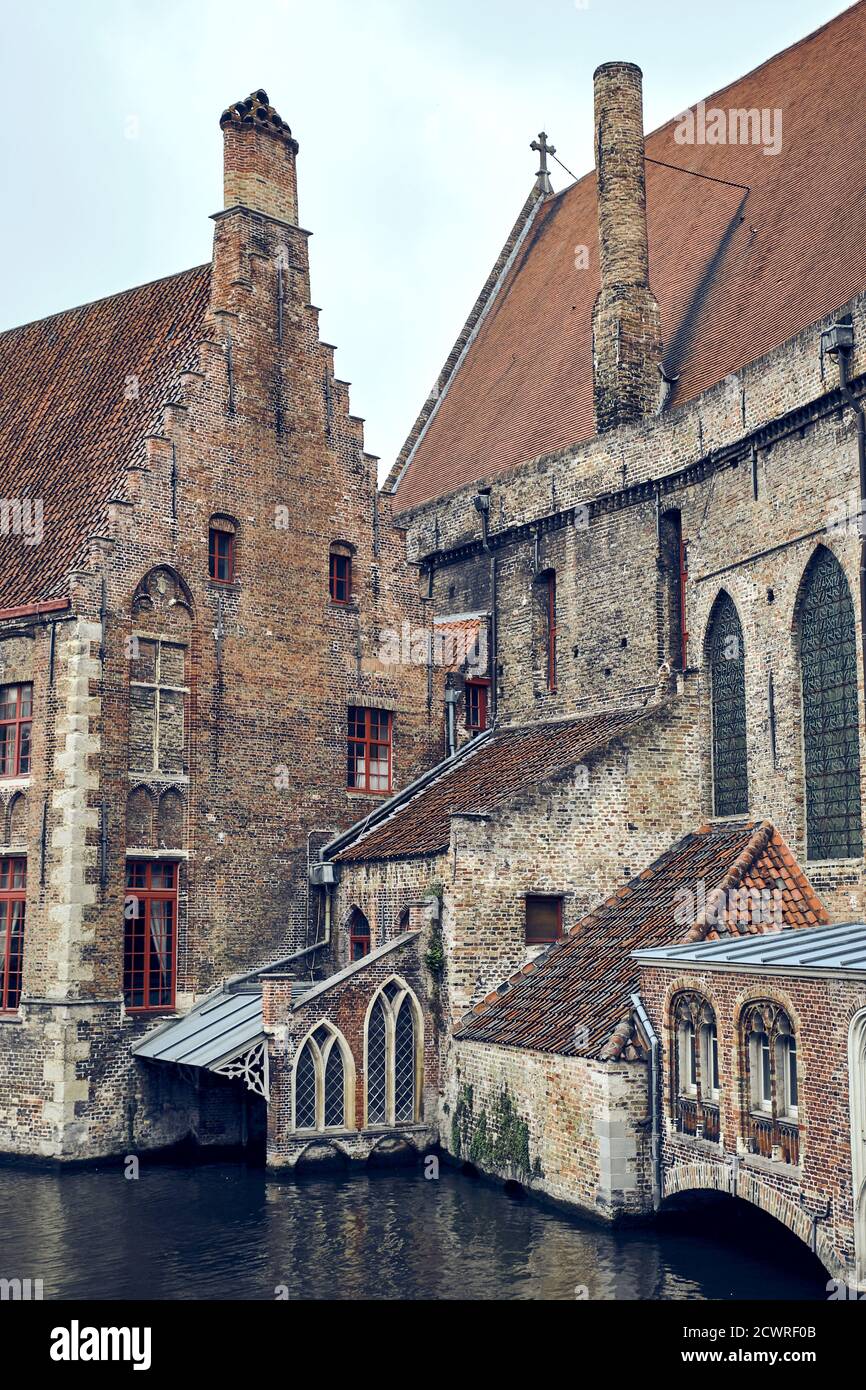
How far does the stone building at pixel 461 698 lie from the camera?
17.8 metres

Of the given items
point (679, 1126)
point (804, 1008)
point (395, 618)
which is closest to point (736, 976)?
point (804, 1008)

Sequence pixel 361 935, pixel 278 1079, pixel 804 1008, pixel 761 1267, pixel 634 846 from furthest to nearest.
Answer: pixel 361 935
pixel 634 846
pixel 278 1079
pixel 761 1267
pixel 804 1008

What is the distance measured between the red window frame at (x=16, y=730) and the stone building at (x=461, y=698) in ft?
0.22

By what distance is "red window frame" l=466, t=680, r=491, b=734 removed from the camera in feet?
84.8

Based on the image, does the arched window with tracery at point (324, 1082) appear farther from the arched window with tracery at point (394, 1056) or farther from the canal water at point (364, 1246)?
the canal water at point (364, 1246)

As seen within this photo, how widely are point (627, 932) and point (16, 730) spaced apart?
29.5 ft

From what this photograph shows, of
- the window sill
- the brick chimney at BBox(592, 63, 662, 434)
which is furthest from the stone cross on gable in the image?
the window sill

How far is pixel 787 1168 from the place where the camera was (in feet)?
42.6

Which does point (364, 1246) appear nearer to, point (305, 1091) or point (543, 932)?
point (305, 1091)

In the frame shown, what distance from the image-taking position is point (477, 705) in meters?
26.0

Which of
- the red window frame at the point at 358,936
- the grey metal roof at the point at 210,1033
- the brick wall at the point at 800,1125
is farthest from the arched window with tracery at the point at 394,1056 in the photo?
the brick wall at the point at 800,1125

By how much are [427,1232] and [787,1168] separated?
4.03m

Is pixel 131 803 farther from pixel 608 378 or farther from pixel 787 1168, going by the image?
pixel 787 1168

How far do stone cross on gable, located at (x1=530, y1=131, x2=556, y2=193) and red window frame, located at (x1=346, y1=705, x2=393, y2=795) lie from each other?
14.1 m
